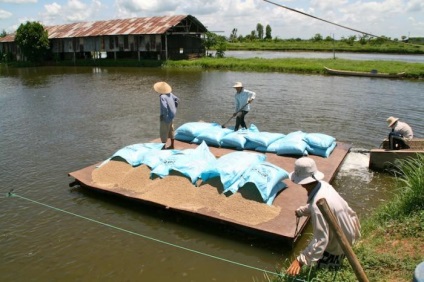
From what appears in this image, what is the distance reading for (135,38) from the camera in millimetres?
32625

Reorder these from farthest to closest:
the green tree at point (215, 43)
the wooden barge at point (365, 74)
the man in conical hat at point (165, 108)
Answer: the green tree at point (215, 43) < the wooden barge at point (365, 74) < the man in conical hat at point (165, 108)

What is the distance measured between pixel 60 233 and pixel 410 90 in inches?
707

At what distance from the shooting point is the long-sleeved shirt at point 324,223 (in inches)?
121

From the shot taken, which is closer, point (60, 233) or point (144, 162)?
point (60, 233)

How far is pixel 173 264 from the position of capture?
486cm

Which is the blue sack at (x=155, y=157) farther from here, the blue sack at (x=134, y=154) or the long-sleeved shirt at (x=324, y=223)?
the long-sleeved shirt at (x=324, y=223)

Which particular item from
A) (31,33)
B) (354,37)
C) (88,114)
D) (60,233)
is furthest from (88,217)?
(354,37)

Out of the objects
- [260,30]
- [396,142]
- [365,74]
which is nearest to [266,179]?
[396,142]

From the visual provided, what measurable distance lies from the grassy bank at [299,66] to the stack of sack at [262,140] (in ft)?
57.7

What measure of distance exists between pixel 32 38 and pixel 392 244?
38.5 m

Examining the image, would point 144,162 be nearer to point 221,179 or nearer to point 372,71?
point 221,179

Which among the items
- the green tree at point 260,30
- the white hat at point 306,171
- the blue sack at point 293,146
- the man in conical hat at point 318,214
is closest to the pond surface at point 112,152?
the blue sack at point 293,146

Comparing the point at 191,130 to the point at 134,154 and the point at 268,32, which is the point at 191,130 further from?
the point at 268,32

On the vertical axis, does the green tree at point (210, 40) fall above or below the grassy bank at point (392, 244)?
above
